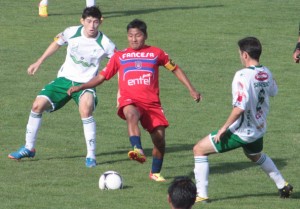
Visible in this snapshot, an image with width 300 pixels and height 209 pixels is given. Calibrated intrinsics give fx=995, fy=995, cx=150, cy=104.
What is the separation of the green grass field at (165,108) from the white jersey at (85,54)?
4.40ft

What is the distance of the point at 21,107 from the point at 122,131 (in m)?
2.89

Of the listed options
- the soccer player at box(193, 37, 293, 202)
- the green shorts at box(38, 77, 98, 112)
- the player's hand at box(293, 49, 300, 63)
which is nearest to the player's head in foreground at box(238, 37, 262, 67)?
the soccer player at box(193, 37, 293, 202)

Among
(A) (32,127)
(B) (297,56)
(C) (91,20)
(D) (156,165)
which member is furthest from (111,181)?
(B) (297,56)

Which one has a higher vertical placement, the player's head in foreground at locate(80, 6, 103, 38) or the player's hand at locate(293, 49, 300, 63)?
the player's head in foreground at locate(80, 6, 103, 38)

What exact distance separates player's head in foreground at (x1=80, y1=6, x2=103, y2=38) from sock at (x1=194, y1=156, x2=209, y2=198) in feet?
10.7

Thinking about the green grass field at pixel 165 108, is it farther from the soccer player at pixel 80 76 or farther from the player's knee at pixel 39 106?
the player's knee at pixel 39 106

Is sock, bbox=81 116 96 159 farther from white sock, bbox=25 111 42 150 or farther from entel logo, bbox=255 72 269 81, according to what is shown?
entel logo, bbox=255 72 269 81

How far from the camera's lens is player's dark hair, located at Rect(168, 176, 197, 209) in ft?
26.2

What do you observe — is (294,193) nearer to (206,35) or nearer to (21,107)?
(21,107)

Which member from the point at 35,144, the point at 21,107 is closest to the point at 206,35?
the point at 21,107

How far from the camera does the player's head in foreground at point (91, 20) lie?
1473cm

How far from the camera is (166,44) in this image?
26.5 meters

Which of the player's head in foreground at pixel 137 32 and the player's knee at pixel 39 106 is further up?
the player's head in foreground at pixel 137 32

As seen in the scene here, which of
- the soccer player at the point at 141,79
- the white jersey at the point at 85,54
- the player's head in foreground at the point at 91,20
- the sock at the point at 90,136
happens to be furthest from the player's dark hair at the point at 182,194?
the white jersey at the point at 85,54
